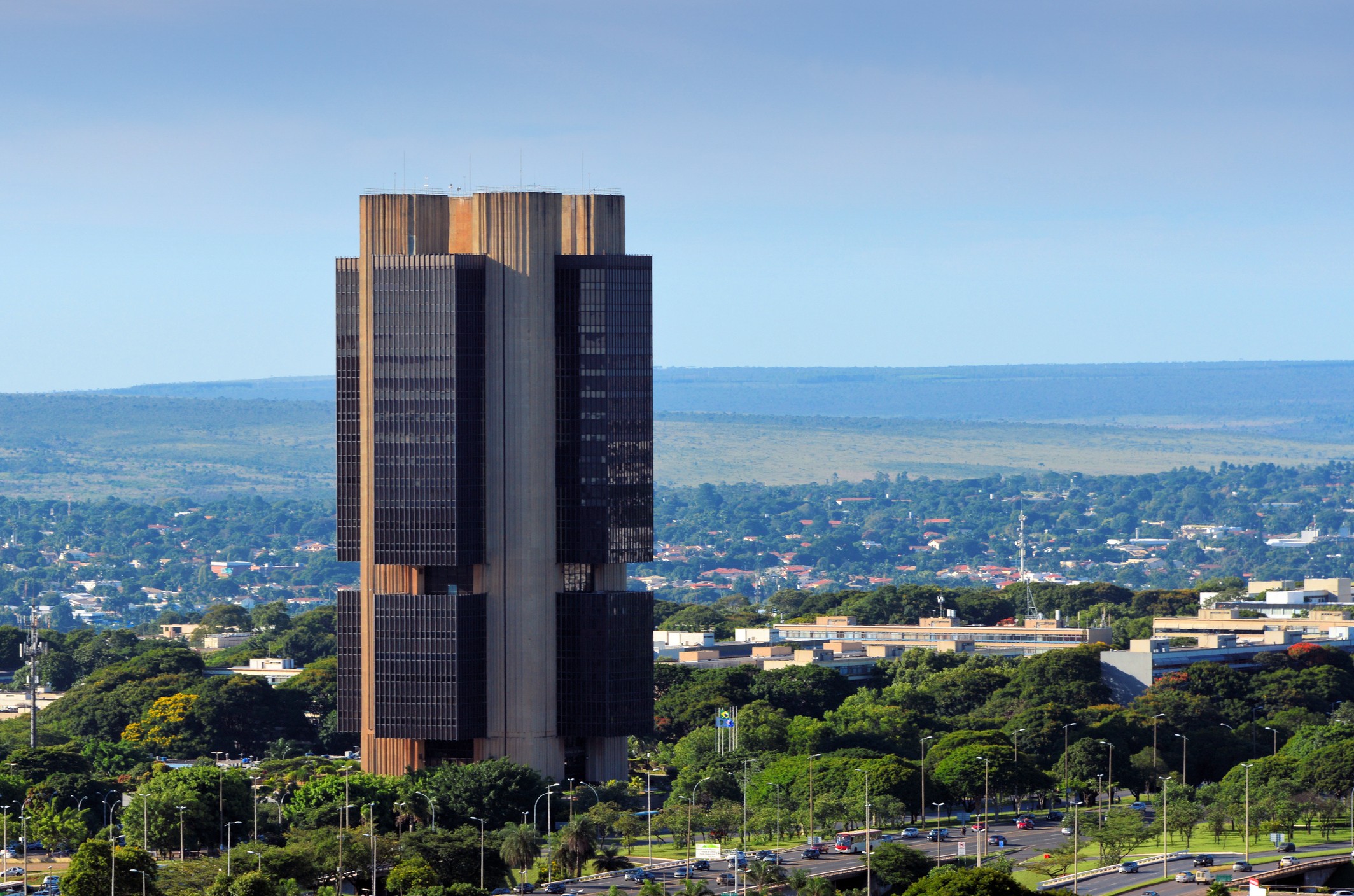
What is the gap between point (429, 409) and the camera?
177 metres

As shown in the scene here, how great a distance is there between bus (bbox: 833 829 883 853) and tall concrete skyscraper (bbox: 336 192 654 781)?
20.2 m

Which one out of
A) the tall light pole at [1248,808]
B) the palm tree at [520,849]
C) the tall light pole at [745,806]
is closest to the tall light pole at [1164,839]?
the tall light pole at [1248,808]

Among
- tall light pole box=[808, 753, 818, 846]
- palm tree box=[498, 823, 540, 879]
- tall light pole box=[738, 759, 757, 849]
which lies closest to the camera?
A: palm tree box=[498, 823, 540, 879]

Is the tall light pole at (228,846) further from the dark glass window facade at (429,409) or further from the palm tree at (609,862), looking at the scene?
the dark glass window facade at (429,409)

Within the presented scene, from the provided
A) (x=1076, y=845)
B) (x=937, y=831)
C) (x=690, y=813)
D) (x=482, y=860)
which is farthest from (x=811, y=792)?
(x=482, y=860)

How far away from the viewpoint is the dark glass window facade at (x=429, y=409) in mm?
175875

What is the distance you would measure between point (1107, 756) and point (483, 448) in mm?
51071

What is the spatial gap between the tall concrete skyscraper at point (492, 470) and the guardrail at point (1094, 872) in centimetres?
3861

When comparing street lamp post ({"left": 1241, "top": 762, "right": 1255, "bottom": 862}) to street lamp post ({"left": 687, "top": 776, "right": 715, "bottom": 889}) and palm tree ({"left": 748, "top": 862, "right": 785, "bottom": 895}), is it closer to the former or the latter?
palm tree ({"left": 748, "top": 862, "right": 785, "bottom": 895})

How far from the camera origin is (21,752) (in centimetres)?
18400

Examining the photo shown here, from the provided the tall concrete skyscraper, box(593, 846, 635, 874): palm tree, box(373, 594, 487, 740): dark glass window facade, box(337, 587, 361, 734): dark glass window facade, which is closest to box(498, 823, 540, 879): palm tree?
box(593, 846, 635, 874): palm tree

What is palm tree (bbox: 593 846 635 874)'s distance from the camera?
498 feet

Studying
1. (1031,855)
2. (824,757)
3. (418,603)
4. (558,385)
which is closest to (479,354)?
(558,385)

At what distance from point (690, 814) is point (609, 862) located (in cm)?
1254
